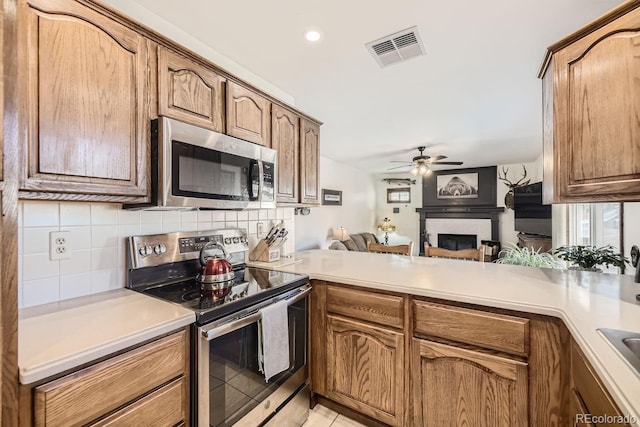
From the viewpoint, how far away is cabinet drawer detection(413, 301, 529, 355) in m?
1.24

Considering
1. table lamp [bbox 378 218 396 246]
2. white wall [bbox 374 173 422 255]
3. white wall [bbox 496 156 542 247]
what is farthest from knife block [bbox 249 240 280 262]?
white wall [bbox 496 156 542 247]

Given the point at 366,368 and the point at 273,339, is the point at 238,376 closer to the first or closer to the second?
the point at 273,339

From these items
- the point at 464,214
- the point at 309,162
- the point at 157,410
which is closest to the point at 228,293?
the point at 157,410

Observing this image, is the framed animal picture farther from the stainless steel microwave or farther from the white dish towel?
the white dish towel

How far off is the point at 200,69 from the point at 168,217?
2.79 feet

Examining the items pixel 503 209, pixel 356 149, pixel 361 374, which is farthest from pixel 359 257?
pixel 503 209

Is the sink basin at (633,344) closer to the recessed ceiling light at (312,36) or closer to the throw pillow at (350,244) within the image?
the recessed ceiling light at (312,36)

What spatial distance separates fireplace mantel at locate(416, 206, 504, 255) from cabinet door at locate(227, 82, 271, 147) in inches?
239

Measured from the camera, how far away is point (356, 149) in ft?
15.5

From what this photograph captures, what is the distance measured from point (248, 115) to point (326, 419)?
1995mm

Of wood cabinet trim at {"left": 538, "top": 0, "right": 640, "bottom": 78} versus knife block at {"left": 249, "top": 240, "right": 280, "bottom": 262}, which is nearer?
wood cabinet trim at {"left": 538, "top": 0, "right": 640, "bottom": 78}

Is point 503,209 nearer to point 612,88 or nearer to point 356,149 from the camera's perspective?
point 356,149

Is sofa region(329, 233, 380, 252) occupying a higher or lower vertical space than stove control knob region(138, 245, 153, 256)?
lower

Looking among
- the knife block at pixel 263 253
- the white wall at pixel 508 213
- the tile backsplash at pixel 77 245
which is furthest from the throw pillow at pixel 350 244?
the tile backsplash at pixel 77 245
